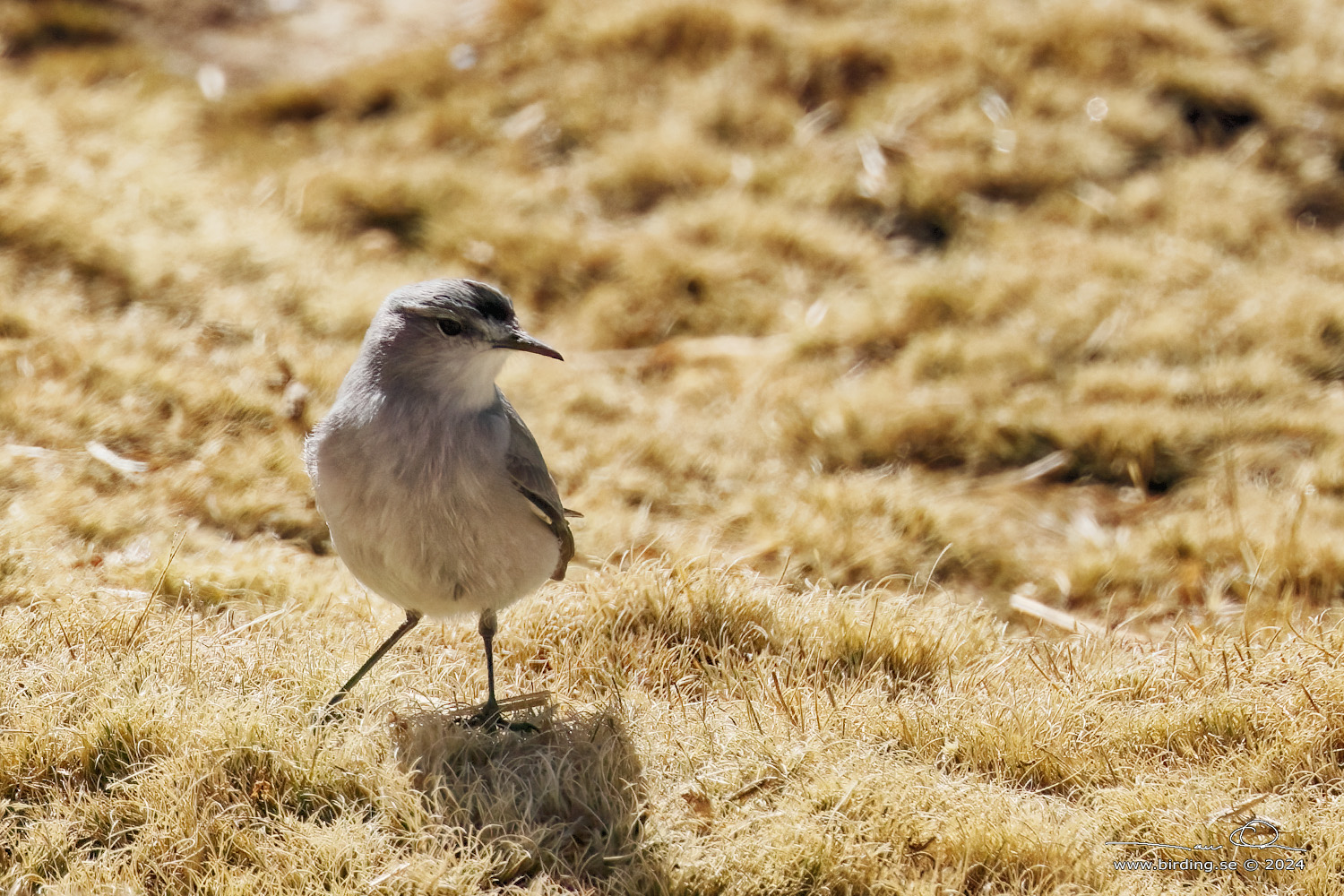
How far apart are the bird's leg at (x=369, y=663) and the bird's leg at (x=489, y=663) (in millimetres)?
216

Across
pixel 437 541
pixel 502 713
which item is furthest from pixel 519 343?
pixel 502 713

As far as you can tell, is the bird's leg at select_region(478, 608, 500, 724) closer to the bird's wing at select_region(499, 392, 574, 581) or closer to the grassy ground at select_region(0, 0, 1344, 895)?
the grassy ground at select_region(0, 0, 1344, 895)

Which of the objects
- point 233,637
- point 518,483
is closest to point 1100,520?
point 518,483

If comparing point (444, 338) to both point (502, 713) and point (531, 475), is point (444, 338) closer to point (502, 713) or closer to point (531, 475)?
point (531, 475)

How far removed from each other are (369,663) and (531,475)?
738 mm

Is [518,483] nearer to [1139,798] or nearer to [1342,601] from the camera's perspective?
[1139,798]

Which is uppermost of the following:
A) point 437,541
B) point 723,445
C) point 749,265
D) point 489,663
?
point 437,541

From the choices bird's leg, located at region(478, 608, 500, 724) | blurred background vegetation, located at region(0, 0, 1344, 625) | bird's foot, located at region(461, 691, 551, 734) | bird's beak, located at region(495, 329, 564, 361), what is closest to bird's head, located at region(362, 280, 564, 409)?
bird's beak, located at region(495, 329, 564, 361)

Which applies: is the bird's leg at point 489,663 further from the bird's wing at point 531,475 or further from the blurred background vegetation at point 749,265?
the blurred background vegetation at point 749,265

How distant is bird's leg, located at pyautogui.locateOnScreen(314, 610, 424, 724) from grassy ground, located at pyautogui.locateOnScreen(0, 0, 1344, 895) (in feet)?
0.17

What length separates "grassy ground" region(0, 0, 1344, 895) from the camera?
9.60 feet

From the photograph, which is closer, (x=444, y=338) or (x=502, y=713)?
(x=444, y=338)

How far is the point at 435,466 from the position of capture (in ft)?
10.2

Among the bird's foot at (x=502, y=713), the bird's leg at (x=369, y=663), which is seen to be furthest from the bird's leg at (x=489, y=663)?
the bird's leg at (x=369, y=663)
